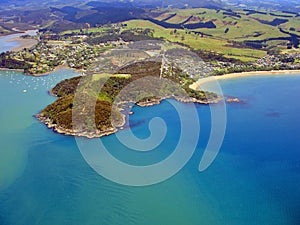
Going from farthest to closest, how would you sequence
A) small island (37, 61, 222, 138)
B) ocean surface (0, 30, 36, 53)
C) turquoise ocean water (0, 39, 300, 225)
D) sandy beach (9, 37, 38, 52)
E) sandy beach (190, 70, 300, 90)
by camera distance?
ocean surface (0, 30, 36, 53) → sandy beach (9, 37, 38, 52) → sandy beach (190, 70, 300, 90) → small island (37, 61, 222, 138) → turquoise ocean water (0, 39, 300, 225)

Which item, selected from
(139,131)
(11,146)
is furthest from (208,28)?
(11,146)

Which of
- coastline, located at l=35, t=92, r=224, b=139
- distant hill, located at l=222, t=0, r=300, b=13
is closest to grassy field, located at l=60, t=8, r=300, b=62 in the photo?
coastline, located at l=35, t=92, r=224, b=139

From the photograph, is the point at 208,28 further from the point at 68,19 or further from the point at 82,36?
the point at 68,19

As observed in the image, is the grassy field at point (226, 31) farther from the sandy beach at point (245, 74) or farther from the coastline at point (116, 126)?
the coastline at point (116, 126)

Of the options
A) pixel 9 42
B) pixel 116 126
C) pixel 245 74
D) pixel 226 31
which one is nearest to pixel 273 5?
pixel 226 31

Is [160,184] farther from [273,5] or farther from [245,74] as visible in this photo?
[273,5]

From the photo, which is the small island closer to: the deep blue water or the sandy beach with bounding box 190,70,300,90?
the deep blue water
